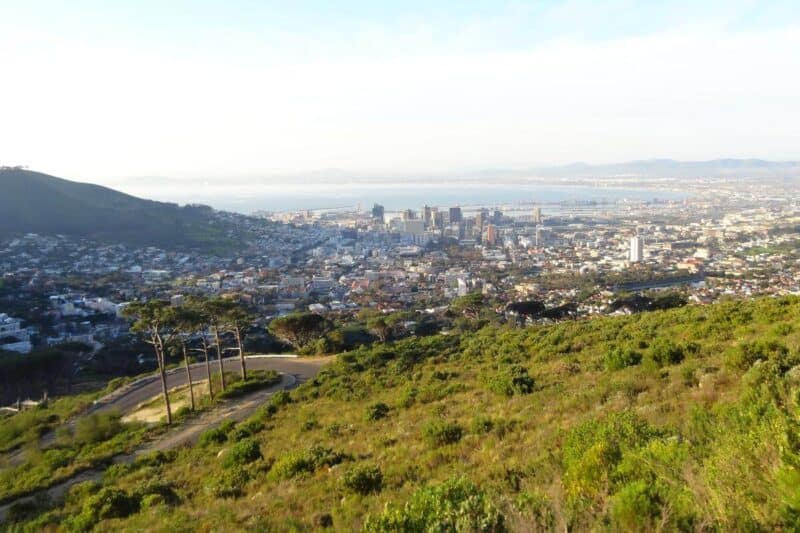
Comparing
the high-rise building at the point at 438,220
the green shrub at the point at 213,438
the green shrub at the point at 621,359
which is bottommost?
the high-rise building at the point at 438,220

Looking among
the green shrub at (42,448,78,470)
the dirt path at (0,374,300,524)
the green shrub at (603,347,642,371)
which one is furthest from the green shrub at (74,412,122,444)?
the green shrub at (603,347,642,371)

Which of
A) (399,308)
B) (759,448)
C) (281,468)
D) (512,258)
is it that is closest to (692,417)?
(759,448)

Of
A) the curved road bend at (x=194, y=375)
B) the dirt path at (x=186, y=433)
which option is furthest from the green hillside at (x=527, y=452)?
the curved road bend at (x=194, y=375)

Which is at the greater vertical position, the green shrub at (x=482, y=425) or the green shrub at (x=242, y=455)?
the green shrub at (x=482, y=425)

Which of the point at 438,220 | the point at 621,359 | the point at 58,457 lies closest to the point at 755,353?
the point at 621,359

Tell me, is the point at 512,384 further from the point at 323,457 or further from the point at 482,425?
the point at 323,457

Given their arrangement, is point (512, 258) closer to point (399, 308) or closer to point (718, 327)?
point (399, 308)

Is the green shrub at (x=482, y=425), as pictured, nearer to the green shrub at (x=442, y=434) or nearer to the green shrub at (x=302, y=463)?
the green shrub at (x=442, y=434)
